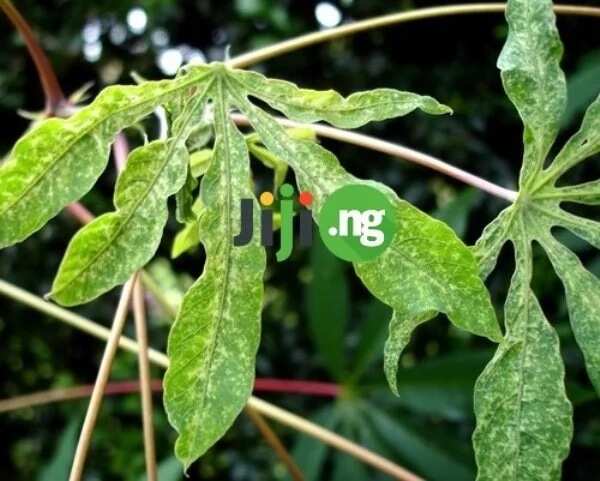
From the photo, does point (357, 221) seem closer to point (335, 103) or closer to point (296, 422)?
point (335, 103)

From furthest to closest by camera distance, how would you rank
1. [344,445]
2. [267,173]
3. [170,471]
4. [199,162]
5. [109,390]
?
[267,173] → [170,471] → [109,390] → [344,445] → [199,162]

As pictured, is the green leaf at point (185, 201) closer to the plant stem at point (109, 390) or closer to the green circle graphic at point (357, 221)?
the green circle graphic at point (357, 221)

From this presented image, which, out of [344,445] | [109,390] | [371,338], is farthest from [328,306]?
[344,445]

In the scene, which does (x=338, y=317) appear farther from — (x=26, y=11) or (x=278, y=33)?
(x=26, y=11)

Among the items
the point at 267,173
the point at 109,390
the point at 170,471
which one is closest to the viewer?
the point at 109,390

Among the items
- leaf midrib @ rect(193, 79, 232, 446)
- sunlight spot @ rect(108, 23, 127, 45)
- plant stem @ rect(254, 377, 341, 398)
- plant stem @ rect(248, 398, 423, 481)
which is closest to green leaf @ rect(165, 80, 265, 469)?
leaf midrib @ rect(193, 79, 232, 446)

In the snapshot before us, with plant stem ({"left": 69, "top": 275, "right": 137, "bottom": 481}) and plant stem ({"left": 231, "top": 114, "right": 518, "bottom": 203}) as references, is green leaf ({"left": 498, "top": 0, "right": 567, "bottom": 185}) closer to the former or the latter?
plant stem ({"left": 231, "top": 114, "right": 518, "bottom": 203})
